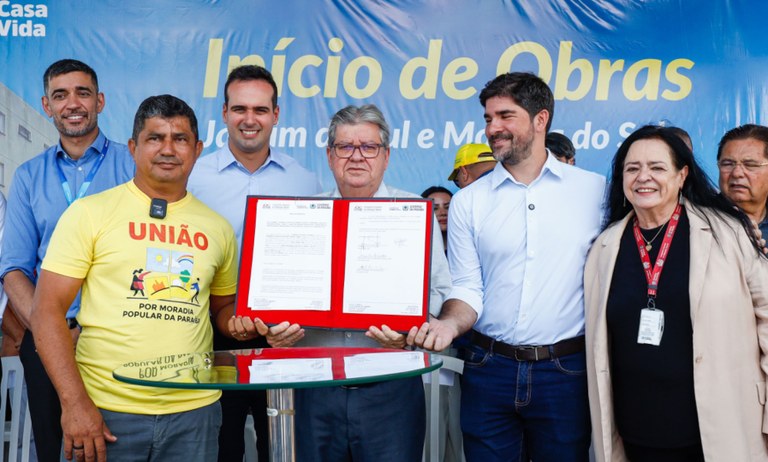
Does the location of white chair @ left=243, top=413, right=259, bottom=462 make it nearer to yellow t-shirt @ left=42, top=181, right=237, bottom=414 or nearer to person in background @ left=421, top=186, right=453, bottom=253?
yellow t-shirt @ left=42, top=181, right=237, bottom=414

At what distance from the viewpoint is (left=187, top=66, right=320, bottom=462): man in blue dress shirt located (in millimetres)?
3119

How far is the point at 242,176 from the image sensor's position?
325cm

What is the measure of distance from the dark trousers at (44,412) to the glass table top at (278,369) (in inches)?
47.6

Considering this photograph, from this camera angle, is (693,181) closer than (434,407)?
Yes

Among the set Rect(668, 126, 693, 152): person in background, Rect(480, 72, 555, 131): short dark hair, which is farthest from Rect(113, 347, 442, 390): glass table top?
Rect(668, 126, 693, 152): person in background

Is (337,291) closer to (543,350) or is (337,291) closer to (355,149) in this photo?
(355,149)

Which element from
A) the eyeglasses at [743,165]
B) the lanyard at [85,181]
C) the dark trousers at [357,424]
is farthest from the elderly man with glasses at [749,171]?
the lanyard at [85,181]

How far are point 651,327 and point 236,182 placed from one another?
73.6 inches

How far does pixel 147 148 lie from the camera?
2.40 m

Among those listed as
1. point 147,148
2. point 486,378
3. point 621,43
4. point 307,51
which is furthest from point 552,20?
point 147,148

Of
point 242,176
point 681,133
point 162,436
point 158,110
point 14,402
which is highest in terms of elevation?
point 681,133

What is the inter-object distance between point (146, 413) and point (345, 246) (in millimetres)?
855

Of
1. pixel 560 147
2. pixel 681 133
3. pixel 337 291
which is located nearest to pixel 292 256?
pixel 337 291

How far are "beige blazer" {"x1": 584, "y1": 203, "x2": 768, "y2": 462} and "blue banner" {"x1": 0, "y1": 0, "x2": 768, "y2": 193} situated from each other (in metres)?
2.92
